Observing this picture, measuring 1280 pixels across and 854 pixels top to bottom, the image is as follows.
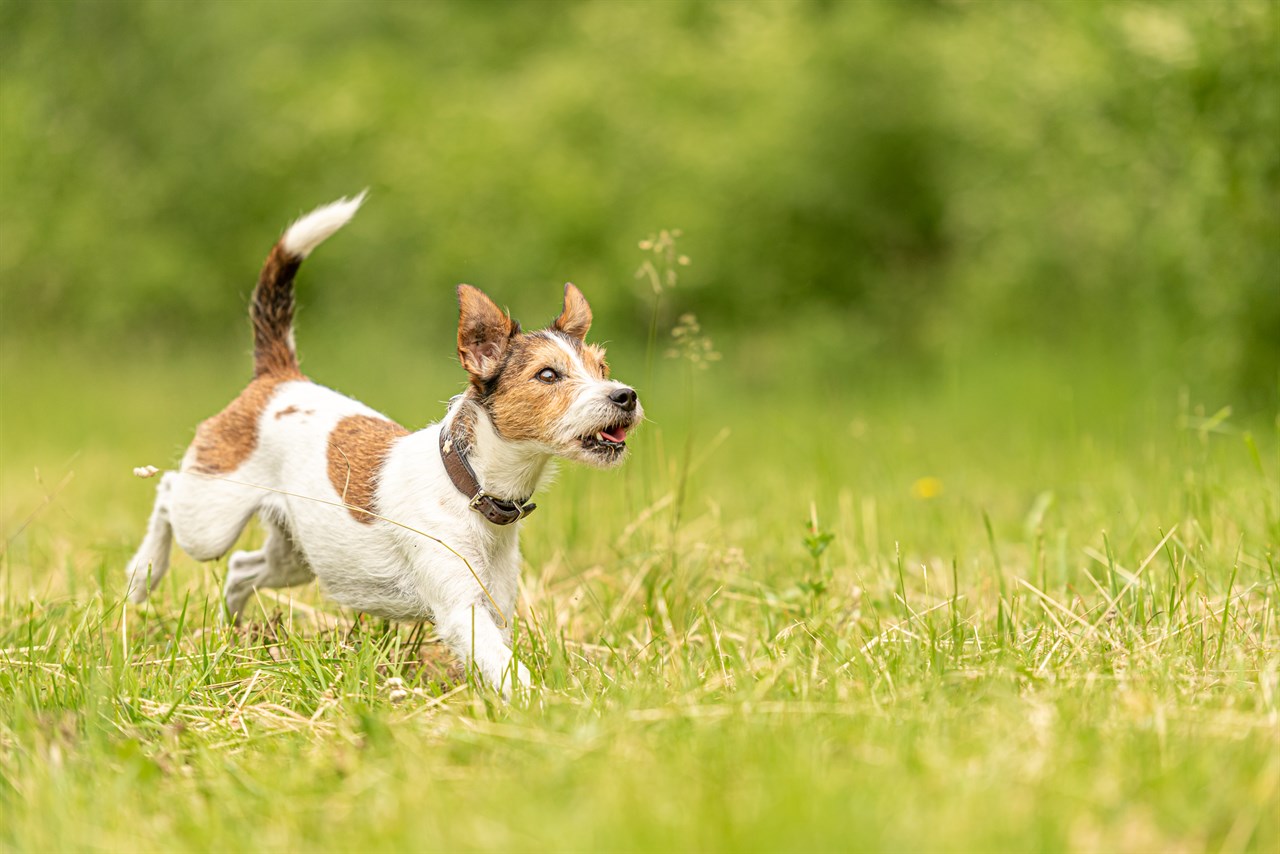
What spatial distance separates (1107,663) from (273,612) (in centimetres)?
289

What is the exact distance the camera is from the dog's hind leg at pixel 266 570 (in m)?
4.84

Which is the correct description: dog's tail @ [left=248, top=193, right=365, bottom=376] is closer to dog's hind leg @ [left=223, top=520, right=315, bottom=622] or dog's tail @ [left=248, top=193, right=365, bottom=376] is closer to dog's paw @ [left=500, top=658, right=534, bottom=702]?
dog's hind leg @ [left=223, top=520, right=315, bottom=622]

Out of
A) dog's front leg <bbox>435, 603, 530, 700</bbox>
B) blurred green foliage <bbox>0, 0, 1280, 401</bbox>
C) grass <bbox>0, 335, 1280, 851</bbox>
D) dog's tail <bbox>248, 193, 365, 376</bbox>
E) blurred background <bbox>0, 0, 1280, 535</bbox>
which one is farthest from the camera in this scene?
blurred background <bbox>0, 0, 1280, 535</bbox>

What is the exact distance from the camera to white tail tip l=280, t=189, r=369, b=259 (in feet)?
15.8

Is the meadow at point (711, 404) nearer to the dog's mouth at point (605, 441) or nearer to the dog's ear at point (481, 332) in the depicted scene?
the dog's mouth at point (605, 441)

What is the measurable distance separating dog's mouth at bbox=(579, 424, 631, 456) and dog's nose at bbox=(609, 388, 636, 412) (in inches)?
2.5

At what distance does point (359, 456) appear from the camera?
430cm

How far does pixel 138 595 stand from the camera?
182 inches

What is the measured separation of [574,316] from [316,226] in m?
1.16

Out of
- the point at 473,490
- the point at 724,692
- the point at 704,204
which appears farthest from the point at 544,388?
the point at 704,204

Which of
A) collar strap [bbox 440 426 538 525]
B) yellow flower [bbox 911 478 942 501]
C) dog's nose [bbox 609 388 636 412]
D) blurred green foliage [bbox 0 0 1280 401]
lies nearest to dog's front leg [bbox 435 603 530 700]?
collar strap [bbox 440 426 538 525]

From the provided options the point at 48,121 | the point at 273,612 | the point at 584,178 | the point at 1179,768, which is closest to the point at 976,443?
the point at 273,612

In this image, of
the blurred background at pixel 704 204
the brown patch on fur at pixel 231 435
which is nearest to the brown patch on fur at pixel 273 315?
the brown patch on fur at pixel 231 435

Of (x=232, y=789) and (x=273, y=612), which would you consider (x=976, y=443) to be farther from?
(x=232, y=789)
